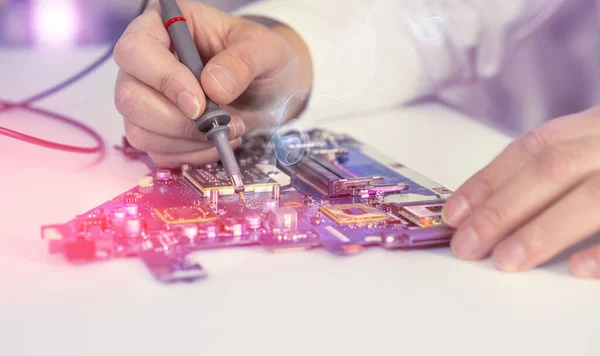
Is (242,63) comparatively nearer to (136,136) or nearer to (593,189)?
(136,136)

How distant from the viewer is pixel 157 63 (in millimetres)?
1002

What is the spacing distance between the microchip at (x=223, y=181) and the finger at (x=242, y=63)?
0.34 feet

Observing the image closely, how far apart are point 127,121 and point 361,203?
0.41 metres

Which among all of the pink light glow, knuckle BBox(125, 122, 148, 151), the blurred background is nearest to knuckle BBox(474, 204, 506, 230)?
knuckle BBox(125, 122, 148, 151)

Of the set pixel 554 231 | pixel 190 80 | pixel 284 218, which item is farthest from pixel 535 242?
pixel 190 80

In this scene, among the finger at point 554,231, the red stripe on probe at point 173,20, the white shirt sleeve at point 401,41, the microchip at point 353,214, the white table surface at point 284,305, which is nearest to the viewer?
the white table surface at point 284,305

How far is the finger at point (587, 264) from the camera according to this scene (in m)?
0.76

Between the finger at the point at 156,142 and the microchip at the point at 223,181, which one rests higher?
the finger at the point at 156,142

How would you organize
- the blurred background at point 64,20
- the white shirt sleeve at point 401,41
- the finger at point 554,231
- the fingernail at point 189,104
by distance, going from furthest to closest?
1. the blurred background at point 64,20
2. the white shirt sleeve at point 401,41
3. the fingernail at point 189,104
4. the finger at point 554,231

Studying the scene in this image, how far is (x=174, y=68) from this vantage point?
39.1 inches

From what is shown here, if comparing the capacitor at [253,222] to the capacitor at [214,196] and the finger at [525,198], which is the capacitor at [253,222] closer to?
the capacitor at [214,196]

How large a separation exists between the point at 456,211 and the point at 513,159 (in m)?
0.10

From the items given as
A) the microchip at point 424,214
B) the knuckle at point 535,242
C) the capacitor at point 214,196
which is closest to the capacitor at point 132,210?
the capacitor at point 214,196

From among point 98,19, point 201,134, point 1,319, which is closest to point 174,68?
point 201,134
